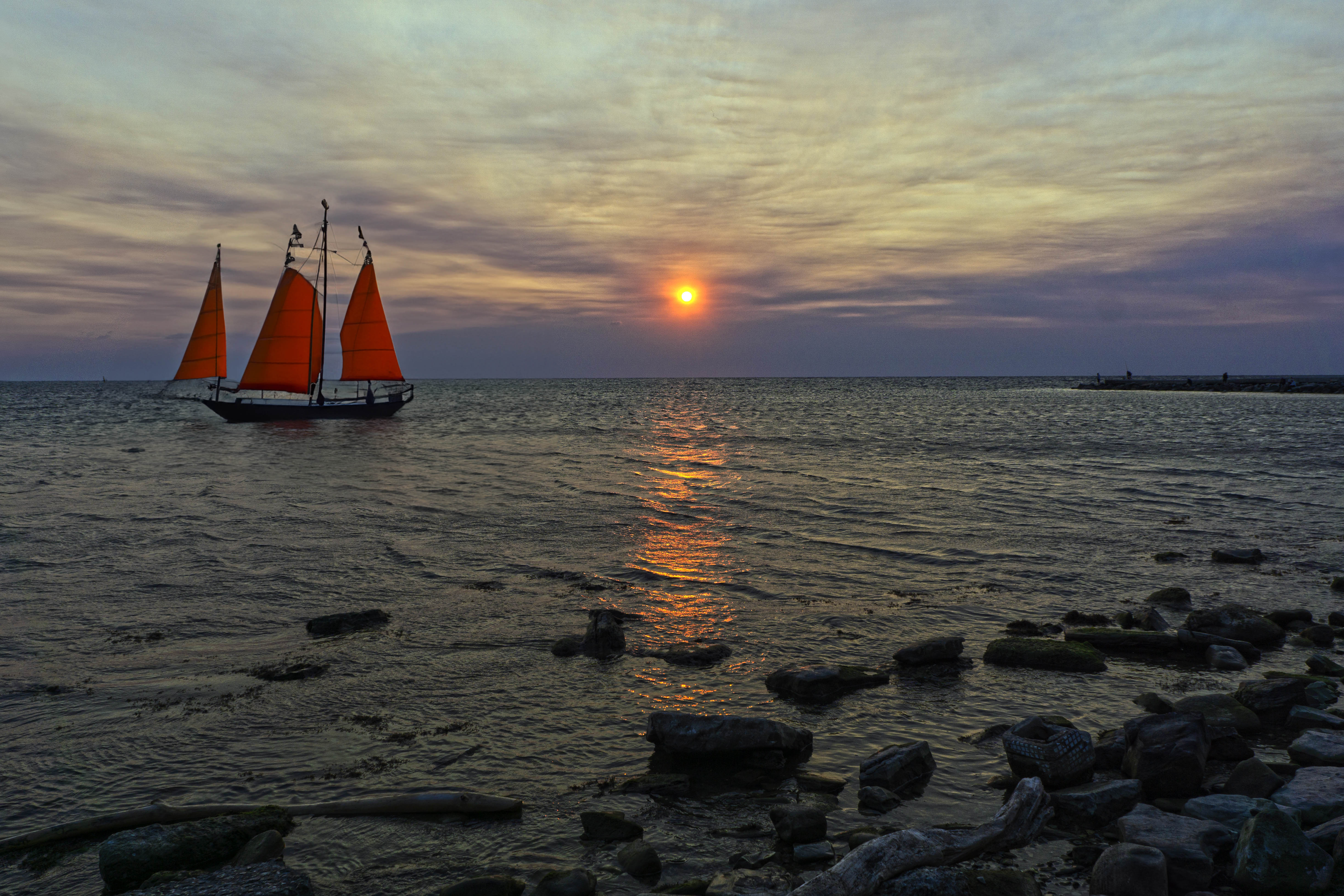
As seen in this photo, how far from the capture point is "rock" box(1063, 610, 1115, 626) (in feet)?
36.1

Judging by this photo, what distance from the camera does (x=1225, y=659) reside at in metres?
9.29

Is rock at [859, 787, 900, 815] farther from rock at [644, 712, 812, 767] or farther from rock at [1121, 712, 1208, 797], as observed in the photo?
rock at [1121, 712, 1208, 797]

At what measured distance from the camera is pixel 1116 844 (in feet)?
16.4

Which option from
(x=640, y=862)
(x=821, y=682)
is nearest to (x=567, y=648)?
(x=821, y=682)

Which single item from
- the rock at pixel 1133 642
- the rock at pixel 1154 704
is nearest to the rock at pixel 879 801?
the rock at pixel 1154 704

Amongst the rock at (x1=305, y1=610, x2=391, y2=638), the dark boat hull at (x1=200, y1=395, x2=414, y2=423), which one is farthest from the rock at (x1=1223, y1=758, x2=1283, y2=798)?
the dark boat hull at (x1=200, y1=395, x2=414, y2=423)

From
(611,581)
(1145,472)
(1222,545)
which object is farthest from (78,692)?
(1145,472)

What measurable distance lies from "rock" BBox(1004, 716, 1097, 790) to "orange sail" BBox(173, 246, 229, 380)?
72.8 metres

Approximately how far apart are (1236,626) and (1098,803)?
6.11m

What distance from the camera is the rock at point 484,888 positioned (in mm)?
4996

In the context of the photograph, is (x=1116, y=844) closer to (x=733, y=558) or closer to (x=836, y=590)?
(x=836, y=590)

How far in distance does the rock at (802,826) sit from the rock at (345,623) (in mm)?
7362

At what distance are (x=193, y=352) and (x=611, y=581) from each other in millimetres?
67633

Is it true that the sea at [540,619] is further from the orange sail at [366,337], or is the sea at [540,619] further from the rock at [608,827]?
the orange sail at [366,337]
